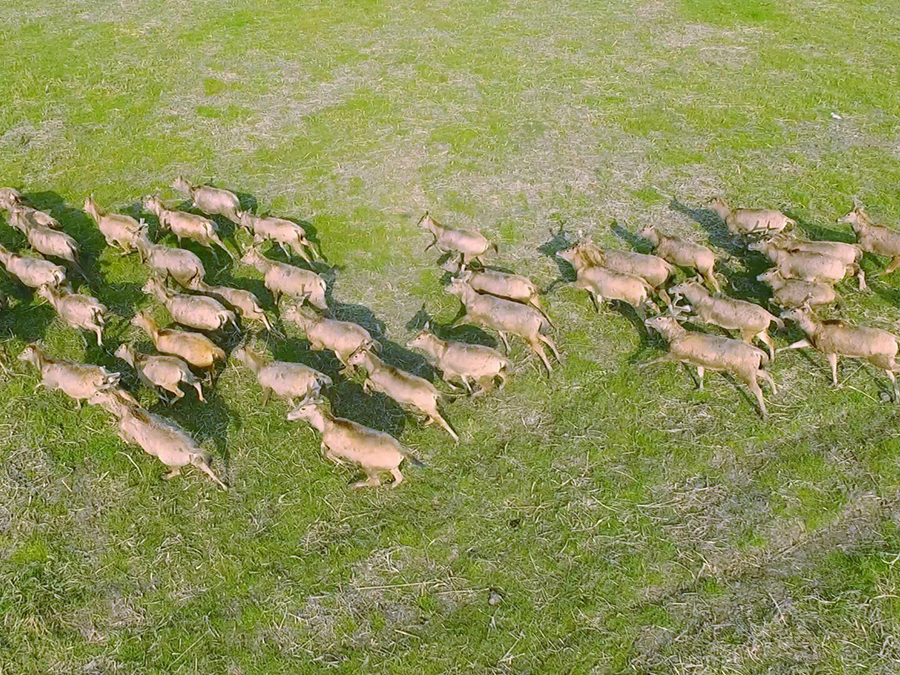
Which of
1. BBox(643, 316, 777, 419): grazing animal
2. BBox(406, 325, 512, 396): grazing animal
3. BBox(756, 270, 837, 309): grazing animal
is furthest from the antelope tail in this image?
BBox(756, 270, 837, 309): grazing animal

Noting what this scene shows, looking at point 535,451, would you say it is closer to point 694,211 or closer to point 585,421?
point 585,421

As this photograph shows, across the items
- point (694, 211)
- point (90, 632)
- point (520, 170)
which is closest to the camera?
point (90, 632)

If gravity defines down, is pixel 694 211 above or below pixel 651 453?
above

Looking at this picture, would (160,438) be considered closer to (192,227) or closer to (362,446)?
(362,446)

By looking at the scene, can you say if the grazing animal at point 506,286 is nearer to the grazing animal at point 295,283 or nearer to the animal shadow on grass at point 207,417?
the grazing animal at point 295,283

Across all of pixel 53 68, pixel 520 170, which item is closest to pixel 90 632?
pixel 520 170

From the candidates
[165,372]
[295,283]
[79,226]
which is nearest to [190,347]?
[165,372]

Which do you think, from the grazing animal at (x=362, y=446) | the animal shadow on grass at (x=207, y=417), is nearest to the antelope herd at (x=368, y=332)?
the grazing animal at (x=362, y=446)

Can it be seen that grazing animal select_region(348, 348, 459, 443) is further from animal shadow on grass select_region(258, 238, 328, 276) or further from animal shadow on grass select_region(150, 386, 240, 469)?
animal shadow on grass select_region(258, 238, 328, 276)
